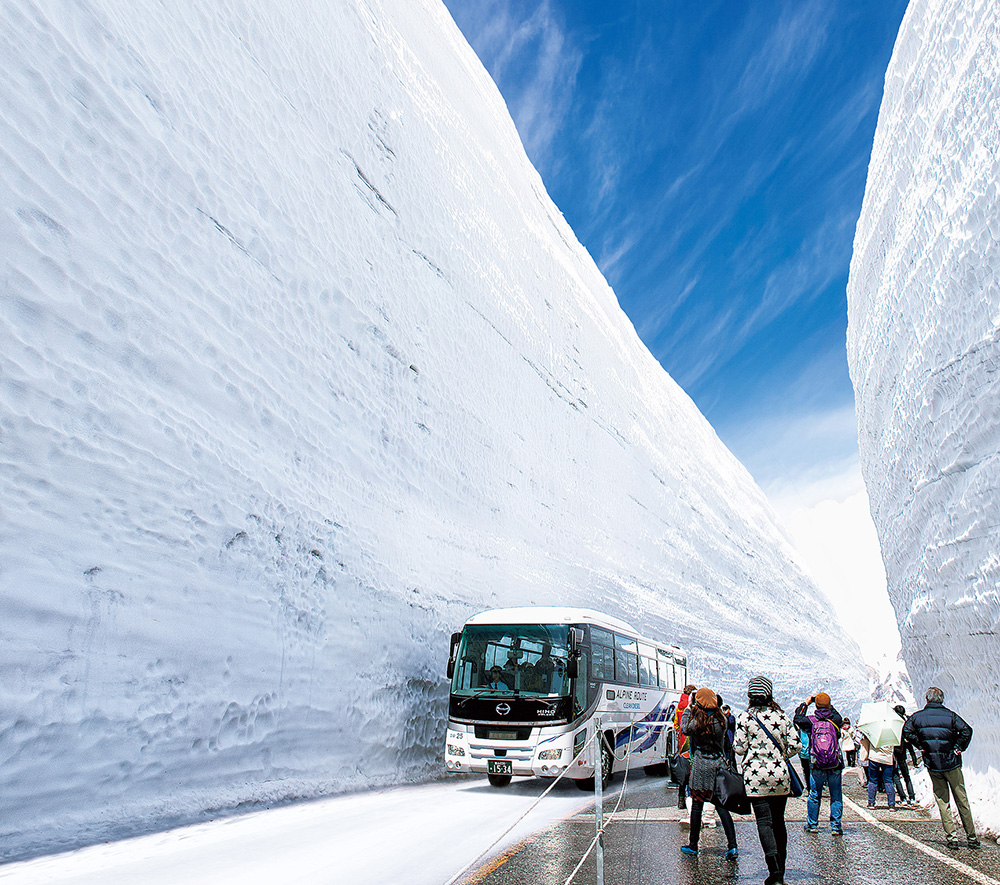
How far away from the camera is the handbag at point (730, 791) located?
4852 millimetres

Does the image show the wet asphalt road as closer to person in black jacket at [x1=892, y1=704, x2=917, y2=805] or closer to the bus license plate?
person in black jacket at [x1=892, y1=704, x2=917, y2=805]

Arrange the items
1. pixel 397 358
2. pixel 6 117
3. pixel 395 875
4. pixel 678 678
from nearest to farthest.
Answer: pixel 395 875
pixel 6 117
pixel 397 358
pixel 678 678

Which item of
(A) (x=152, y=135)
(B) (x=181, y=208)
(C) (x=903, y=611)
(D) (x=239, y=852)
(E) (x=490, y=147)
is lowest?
(D) (x=239, y=852)

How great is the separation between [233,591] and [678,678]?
33.5 feet

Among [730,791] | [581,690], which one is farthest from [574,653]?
[730,791]

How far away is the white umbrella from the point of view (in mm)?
7750

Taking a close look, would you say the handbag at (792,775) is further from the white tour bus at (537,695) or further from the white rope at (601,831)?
the white tour bus at (537,695)

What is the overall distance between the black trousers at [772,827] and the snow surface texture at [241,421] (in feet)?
17.1

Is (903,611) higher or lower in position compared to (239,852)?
higher

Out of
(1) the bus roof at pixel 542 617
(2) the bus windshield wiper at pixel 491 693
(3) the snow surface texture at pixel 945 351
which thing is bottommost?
(2) the bus windshield wiper at pixel 491 693

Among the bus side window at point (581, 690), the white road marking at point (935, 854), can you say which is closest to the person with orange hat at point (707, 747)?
the white road marking at point (935, 854)

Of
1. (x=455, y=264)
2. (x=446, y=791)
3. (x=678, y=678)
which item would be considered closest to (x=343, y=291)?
(x=455, y=264)

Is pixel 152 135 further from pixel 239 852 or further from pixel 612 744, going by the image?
pixel 612 744

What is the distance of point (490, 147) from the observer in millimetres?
23969
